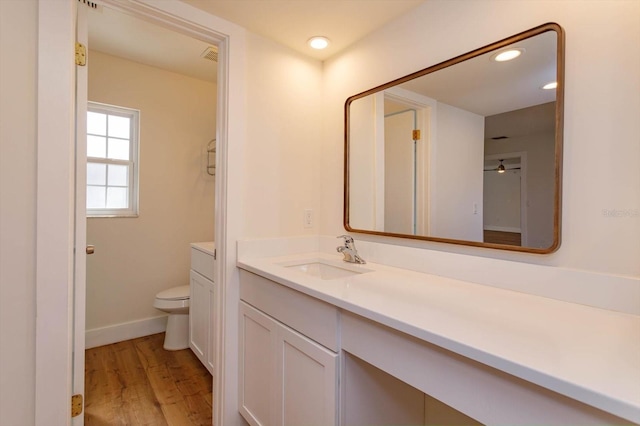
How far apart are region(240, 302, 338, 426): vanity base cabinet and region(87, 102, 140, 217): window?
1842 millimetres

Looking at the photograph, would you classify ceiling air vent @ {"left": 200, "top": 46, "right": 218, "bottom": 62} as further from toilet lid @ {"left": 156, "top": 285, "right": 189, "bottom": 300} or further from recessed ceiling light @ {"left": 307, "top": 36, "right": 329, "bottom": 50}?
toilet lid @ {"left": 156, "top": 285, "right": 189, "bottom": 300}

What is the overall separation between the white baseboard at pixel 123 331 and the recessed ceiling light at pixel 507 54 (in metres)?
3.19

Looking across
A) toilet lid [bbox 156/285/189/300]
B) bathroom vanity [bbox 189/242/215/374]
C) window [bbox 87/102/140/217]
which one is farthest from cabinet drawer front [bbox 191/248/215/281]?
window [bbox 87/102/140/217]

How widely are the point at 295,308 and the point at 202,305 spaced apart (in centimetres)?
118

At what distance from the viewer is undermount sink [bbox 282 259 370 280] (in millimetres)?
1659

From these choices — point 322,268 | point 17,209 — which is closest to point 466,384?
point 322,268

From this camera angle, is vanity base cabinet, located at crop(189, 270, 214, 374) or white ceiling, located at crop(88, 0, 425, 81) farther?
vanity base cabinet, located at crop(189, 270, 214, 374)

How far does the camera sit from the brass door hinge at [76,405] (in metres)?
1.37

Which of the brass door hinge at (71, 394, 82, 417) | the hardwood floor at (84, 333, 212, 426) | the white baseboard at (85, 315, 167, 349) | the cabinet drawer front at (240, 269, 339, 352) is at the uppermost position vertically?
the cabinet drawer front at (240, 269, 339, 352)

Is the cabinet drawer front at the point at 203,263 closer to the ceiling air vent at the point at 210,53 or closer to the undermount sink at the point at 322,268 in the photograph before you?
the undermount sink at the point at 322,268

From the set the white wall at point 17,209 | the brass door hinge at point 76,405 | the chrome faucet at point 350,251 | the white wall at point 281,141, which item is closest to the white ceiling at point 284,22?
the white wall at point 281,141

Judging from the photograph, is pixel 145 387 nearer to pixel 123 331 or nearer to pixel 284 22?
pixel 123 331

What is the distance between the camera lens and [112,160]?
274 cm

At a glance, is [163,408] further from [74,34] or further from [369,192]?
[74,34]
